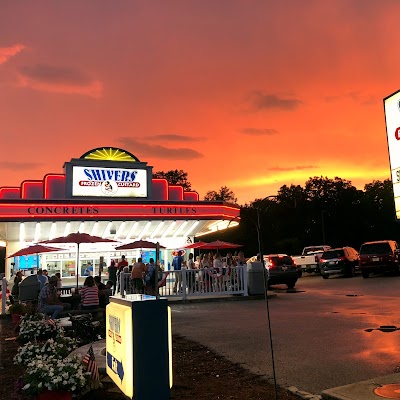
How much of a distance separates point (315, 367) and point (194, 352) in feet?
7.96

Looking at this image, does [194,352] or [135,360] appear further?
[194,352]

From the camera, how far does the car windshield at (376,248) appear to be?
1005 inches

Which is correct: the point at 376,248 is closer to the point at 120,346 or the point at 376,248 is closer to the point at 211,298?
the point at 211,298

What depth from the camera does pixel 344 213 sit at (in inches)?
2648

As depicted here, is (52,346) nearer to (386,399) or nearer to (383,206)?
(386,399)

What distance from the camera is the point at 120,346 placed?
197 inches

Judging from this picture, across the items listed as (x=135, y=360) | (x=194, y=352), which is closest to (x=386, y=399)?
(x=135, y=360)

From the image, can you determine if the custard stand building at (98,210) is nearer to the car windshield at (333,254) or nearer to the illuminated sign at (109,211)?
the illuminated sign at (109,211)

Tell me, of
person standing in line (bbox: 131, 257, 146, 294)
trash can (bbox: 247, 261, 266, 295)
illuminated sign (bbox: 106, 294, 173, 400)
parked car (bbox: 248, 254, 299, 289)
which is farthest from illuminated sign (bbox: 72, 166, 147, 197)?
illuminated sign (bbox: 106, 294, 173, 400)

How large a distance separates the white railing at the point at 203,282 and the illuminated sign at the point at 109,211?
9892 mm

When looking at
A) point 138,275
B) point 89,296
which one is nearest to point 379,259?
point 138,275

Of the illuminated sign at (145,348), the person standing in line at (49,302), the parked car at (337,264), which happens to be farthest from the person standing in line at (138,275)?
the parked car at (337,264)

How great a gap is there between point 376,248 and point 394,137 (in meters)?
20.7

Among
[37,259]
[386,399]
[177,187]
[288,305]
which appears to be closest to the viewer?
[386,399]
